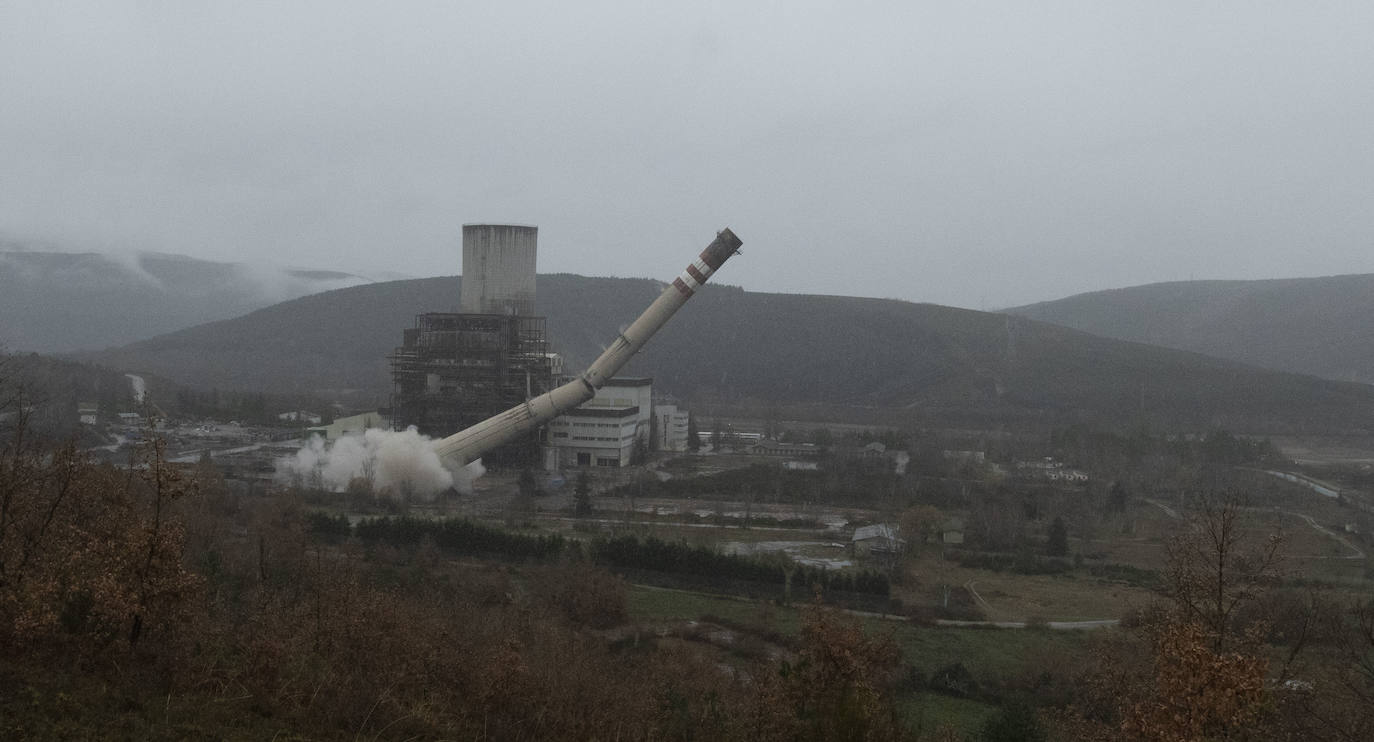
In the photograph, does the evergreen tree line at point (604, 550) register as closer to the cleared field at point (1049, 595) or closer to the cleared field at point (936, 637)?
the cleared field at point (936, 637)

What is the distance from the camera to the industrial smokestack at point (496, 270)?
145 ft

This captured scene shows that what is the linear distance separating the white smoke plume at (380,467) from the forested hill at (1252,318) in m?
104

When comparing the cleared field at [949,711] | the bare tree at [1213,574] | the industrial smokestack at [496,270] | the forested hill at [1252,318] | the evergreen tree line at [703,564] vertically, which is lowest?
the cleared field at [949,711]

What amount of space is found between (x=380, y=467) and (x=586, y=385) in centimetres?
842

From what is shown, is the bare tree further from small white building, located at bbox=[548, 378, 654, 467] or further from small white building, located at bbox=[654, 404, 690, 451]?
small white building, located at bbox=[654, 404, 690, 451]

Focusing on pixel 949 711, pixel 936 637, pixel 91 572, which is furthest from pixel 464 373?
pixel 91 572

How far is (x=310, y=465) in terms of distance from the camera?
34.5 meters

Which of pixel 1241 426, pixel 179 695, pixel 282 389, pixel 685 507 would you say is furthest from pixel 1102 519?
pixel 282 389

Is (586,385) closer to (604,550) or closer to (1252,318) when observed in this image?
(604,550)

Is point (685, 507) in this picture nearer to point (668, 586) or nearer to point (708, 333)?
point (668, 586)

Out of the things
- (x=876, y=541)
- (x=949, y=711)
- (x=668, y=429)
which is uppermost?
(x=668, y=429)

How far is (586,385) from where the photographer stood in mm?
38875

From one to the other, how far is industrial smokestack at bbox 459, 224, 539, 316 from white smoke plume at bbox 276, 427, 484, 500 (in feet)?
34.0

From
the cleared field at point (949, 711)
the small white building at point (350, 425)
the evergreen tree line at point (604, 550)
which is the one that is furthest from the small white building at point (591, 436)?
the cleared field at point (949, 711)
